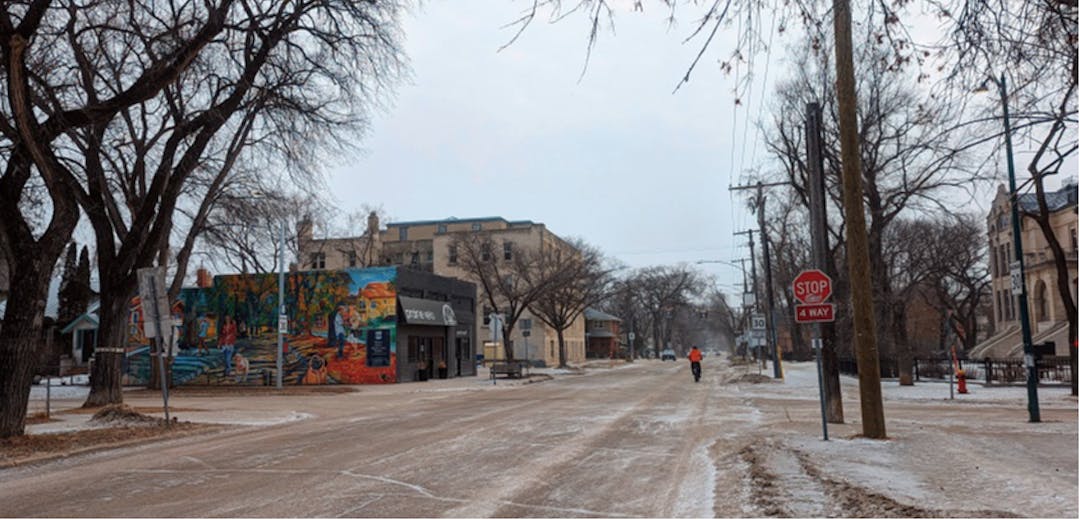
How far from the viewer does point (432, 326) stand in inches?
1559

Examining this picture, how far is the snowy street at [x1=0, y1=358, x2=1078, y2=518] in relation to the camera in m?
7.44

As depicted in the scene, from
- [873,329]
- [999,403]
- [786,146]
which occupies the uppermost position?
[786,146]

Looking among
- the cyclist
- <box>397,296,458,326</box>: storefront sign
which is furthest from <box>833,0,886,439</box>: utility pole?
<box>397,296,458,326</box>: storefront sign

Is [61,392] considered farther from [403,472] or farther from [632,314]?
[632,314]

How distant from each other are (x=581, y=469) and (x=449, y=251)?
59347 millimetres

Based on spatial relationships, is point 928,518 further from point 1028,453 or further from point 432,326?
point 432,326

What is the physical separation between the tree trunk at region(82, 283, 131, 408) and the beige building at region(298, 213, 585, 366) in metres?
27.8

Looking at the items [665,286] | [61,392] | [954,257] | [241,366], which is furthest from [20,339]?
[665,286]

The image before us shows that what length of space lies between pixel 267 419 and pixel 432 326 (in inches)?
835

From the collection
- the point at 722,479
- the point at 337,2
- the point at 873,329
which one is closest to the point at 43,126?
the point at 337,2

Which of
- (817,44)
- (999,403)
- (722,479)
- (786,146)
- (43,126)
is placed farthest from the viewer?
(786,146)

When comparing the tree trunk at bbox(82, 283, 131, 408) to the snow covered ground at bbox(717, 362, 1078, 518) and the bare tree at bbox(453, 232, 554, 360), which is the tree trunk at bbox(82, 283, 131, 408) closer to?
the snow covered ground at bbox(717, 362, 1078, 518)

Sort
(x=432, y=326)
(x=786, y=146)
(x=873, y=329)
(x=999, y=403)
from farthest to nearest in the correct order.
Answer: (x=432, y=326) < (x=786, y=146) < (x=999, y=403) < (x=873, y=329)

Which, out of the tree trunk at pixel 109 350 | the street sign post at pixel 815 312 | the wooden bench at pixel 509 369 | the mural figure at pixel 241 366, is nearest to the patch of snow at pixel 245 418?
the tree trunk at pixel 109 350
